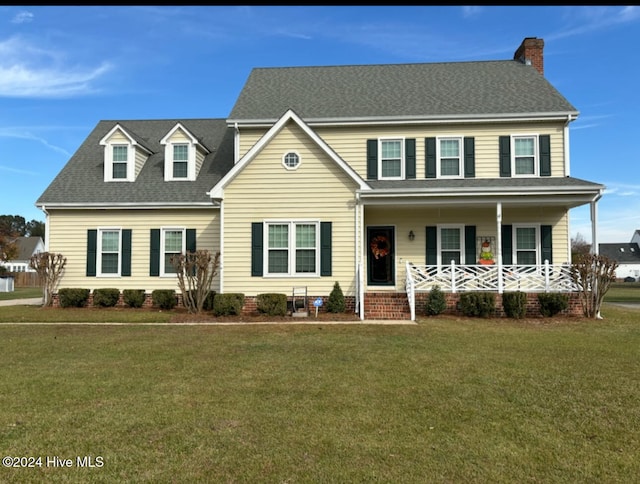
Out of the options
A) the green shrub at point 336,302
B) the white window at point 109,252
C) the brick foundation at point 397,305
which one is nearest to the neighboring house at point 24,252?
the white window at point 109,252

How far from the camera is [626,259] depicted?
80.2m

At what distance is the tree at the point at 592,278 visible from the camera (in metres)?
13.6

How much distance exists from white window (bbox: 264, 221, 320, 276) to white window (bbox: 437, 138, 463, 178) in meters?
5.48

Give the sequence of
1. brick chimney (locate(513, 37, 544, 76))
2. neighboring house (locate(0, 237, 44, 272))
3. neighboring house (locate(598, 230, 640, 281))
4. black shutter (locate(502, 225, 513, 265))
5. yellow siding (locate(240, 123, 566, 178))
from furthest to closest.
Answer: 1. neighboring house (locate(598, 230, 640, 281))
2. neighboring house (locate(0, 237, 44, 272))
3. brick chimney (locate(513, 37, 544, 76))
4. yellow siding (locate(240, 123, 566, 178))
5. black shutter (locate(502, 225, 513, 265))

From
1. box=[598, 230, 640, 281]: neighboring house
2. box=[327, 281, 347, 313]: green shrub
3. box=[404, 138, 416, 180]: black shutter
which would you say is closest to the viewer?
box=[327, 281, 347, 313]: green shrub

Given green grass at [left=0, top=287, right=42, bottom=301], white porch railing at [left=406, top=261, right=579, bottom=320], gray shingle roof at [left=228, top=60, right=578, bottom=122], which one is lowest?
green grass at [left=0, top=287, right=42, bottom=301]

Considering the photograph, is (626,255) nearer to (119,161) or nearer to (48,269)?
(119,161)

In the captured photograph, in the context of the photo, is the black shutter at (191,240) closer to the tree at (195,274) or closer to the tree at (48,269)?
the tree at (195,274)

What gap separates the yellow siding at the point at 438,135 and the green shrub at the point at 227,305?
603 cm

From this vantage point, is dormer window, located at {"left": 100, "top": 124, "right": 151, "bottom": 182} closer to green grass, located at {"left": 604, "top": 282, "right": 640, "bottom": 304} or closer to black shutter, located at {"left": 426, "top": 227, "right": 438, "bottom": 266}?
black shutter, located at {"left": 426, "top": 227, "right": 438, "bottom": 266}

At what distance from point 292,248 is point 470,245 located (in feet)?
20.9

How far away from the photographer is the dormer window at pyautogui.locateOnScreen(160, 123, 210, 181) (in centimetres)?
1780

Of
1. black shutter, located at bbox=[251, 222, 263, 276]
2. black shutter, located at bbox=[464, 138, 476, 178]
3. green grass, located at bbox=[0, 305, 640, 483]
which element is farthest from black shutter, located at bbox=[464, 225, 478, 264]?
black shutter, located at bbox=[251, 222, 263, 276]

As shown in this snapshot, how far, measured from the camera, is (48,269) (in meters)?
16.5
